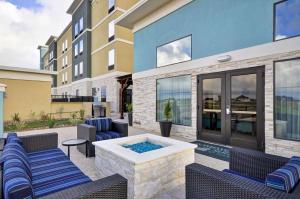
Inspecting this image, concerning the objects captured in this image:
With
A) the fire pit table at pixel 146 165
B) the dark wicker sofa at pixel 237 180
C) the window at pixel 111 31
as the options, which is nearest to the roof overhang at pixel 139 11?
the window at pixel 111 31

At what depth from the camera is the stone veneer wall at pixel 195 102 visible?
445cm

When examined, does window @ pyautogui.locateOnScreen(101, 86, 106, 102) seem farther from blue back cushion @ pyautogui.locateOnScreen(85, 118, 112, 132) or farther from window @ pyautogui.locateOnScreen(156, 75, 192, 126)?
blue back cushion @ pyautogui.locateOnScreen(85, 118, 112, 132)

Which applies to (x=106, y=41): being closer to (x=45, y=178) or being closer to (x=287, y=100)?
(x=287, y=100)

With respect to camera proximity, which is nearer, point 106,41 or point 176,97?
point 176,97

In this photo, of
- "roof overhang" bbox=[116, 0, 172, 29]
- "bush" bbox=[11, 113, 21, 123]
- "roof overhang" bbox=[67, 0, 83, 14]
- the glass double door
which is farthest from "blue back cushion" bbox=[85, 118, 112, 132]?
"roof overhang" bbox=[67, 0, 83, 14]

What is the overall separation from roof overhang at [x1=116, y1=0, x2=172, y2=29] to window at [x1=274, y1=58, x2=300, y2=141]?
17.3ft

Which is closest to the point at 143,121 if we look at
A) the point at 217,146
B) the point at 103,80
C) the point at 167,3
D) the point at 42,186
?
the point at 217,146

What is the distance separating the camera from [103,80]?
1703 centimetres

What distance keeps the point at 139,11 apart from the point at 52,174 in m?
8.04

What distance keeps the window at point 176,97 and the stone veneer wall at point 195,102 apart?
0.20 m

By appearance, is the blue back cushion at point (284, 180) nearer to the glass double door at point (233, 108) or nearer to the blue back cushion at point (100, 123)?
the glass double door at point (233, 108)

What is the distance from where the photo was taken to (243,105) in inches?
208

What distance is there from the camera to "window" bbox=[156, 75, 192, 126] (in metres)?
6.82

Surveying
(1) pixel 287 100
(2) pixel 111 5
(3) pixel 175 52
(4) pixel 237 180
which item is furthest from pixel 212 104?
(2) pixel 111 5
